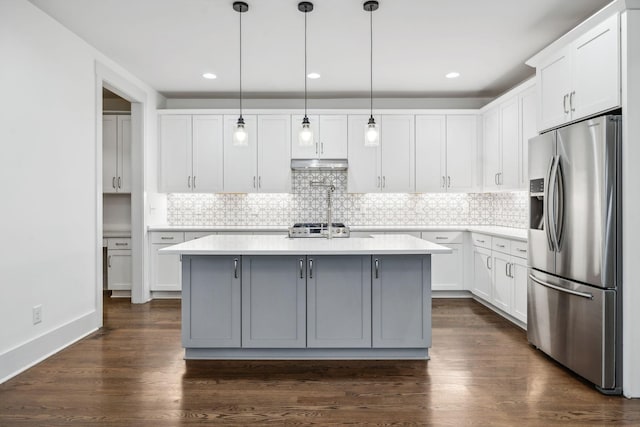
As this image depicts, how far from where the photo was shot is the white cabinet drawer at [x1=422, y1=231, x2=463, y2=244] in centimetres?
532

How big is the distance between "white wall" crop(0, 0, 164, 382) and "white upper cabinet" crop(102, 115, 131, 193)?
146 centimetres

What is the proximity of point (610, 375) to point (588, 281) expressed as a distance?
0.58 m

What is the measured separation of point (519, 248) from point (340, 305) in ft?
6.59

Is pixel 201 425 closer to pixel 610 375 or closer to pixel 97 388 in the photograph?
pixel 97 388

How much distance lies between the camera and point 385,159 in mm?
5570

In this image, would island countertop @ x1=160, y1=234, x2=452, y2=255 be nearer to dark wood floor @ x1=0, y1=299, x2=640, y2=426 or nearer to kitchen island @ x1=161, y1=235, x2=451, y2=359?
kitchen island @ x1=161, y1=235, x2=451, y2=359

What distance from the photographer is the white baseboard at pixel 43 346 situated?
287cm

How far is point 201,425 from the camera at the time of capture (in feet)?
7.34

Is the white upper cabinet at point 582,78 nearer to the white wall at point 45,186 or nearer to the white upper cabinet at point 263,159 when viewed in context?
the white upper cabinet at point 263,159

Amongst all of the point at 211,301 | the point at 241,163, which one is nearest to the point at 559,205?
the point at 211,301

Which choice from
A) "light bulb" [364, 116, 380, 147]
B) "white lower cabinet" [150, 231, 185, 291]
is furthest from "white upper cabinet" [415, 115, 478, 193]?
"white lower cabinet" [150, 231, 185, 291]

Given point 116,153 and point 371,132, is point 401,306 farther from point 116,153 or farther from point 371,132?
point 116,153

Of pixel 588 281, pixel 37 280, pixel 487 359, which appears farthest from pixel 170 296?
pixel 588 281

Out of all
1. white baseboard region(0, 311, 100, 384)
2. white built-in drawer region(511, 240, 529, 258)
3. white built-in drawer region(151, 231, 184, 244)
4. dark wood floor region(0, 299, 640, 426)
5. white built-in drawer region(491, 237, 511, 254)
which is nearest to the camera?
dark wood floor region(0, 299, 640, 426)
